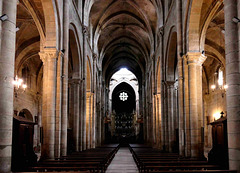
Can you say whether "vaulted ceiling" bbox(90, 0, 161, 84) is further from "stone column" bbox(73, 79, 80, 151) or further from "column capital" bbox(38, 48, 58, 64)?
"column capital" bbox(38, 48, 58, 64)

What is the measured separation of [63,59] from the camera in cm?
1602

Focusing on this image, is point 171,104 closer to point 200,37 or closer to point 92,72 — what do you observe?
point 200,37

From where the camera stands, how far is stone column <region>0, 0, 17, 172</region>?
800cm

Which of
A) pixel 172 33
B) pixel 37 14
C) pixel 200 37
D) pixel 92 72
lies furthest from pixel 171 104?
pixel 37 14

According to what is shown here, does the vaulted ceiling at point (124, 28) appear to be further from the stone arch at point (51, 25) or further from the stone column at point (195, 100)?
the stone arch at point (51, 25)

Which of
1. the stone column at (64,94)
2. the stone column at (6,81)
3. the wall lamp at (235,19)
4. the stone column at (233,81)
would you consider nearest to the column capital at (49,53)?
the stone column at (64,94)

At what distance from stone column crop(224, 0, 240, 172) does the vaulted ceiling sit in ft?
57.2

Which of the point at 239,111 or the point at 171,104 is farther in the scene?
the point at 171,104

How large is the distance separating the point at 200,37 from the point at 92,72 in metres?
16.0

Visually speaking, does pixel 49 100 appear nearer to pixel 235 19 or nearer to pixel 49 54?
pixel 49 54

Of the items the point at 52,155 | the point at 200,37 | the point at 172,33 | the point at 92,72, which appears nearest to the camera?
the point at 52,155

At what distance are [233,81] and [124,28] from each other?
28.6m

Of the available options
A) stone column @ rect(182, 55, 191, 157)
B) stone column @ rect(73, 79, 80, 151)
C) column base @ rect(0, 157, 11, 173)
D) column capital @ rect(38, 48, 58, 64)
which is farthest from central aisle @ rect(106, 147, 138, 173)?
column base @ rect(0, 157, 11, 173)

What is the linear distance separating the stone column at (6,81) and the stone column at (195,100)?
9.50 meters
